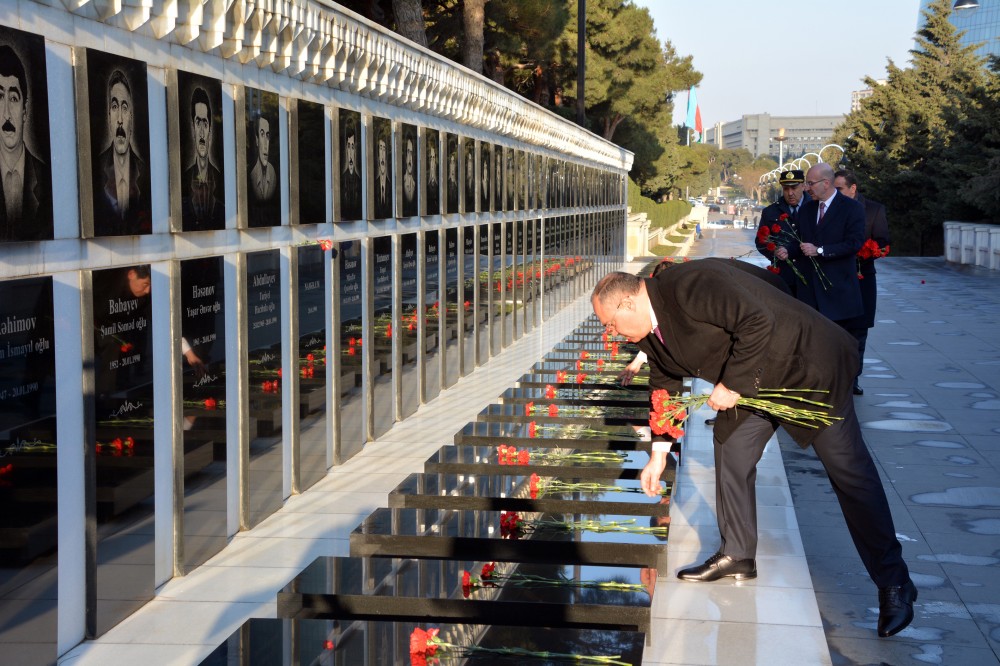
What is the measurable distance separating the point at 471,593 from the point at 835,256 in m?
5.80

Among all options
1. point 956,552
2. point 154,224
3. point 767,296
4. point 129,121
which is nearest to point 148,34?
point 129,121

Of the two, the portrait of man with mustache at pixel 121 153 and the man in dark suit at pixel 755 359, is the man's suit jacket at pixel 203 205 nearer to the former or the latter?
the portrait of man with mustache at pixel 121 153

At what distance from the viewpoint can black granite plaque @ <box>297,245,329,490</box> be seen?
26.1 feet

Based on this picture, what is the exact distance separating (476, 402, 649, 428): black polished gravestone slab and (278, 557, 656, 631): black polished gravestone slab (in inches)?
125

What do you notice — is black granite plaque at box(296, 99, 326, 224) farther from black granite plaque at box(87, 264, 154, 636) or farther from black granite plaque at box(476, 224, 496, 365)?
black granite plaque at box(476, 224, 496, 365)

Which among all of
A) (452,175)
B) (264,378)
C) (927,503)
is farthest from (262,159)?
(452,175)

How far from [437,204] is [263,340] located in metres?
5.03

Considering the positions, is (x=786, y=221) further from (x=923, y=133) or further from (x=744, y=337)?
(x=923, y=133)

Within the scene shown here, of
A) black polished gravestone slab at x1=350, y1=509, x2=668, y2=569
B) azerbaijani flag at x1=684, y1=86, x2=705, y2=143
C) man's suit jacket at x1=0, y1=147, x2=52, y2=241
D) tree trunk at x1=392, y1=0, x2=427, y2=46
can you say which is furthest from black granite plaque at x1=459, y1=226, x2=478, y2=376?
azerbaijani flag at x1=684, y1=86, x2=705, y2=143

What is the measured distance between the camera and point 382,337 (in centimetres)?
1013

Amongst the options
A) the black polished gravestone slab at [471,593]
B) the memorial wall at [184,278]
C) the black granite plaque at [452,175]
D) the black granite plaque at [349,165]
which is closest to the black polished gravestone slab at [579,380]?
the memorial wall at [184,278]

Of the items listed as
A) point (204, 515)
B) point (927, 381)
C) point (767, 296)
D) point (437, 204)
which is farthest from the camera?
point (927, 381)

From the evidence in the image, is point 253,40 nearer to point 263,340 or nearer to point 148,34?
point 148,34

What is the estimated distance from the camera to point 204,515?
20.8ft
